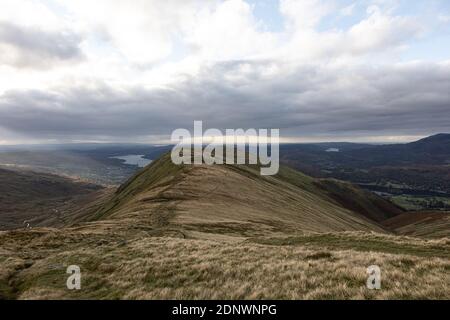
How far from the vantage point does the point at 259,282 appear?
56.3ft

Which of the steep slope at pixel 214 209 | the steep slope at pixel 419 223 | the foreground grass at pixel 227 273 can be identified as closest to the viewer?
the foreground grass at pixel 227 273

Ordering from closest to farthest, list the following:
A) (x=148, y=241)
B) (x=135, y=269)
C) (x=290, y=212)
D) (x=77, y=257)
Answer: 1. (x=135, y=269)
2. (x=77, y=257)
3. (x=148, y=241)
4. (x=290, y=212)

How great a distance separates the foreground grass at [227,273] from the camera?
15.5 m

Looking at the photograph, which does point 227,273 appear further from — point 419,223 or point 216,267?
point 419,223

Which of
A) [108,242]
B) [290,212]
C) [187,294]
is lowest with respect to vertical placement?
[290,212]

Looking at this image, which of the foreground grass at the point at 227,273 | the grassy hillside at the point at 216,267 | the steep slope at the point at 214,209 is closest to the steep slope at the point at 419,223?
the steep slope at the point at 214,209

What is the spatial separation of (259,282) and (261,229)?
38037 mm

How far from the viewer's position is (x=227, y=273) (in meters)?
19.2

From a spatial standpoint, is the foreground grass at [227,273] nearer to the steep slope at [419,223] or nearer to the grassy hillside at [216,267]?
the grassy hillside at [216,267]

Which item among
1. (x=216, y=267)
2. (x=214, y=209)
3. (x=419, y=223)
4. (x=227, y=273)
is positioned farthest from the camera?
(x=419, y=223)

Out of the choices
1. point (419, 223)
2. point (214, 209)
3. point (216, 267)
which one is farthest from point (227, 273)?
point (419, 223)
